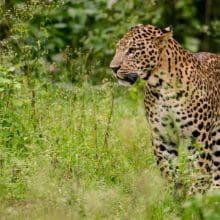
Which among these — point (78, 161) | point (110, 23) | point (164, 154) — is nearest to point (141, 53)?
point (164, 154)

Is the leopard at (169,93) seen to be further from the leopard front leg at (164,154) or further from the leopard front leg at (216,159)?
the leopard front leg at (216,159)

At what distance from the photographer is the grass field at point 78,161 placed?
8289 mm

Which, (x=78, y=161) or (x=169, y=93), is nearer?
(x=169, y=93)

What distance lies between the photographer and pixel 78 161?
10.4 meters

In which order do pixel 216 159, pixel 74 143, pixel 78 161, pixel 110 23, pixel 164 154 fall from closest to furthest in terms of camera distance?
pixel 164 154 < pixel 78 161 < pixel 216 159 < pixel 74 143 < pixel 110 23

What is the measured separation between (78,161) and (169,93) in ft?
3.27

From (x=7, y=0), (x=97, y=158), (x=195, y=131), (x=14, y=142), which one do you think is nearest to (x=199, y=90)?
(x=195, y=131)

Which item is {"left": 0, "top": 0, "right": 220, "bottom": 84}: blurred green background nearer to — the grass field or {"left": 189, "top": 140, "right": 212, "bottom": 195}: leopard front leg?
the grass field

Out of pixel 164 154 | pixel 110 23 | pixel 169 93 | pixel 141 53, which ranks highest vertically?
pixel 141 53

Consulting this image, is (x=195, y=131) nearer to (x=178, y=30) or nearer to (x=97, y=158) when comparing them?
(x=97, y=158)

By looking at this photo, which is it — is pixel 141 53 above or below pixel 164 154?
above

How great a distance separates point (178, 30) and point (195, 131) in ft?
21.0

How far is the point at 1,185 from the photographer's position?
31.3 ft

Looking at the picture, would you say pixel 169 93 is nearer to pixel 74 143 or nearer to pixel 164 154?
pixel 164 154
